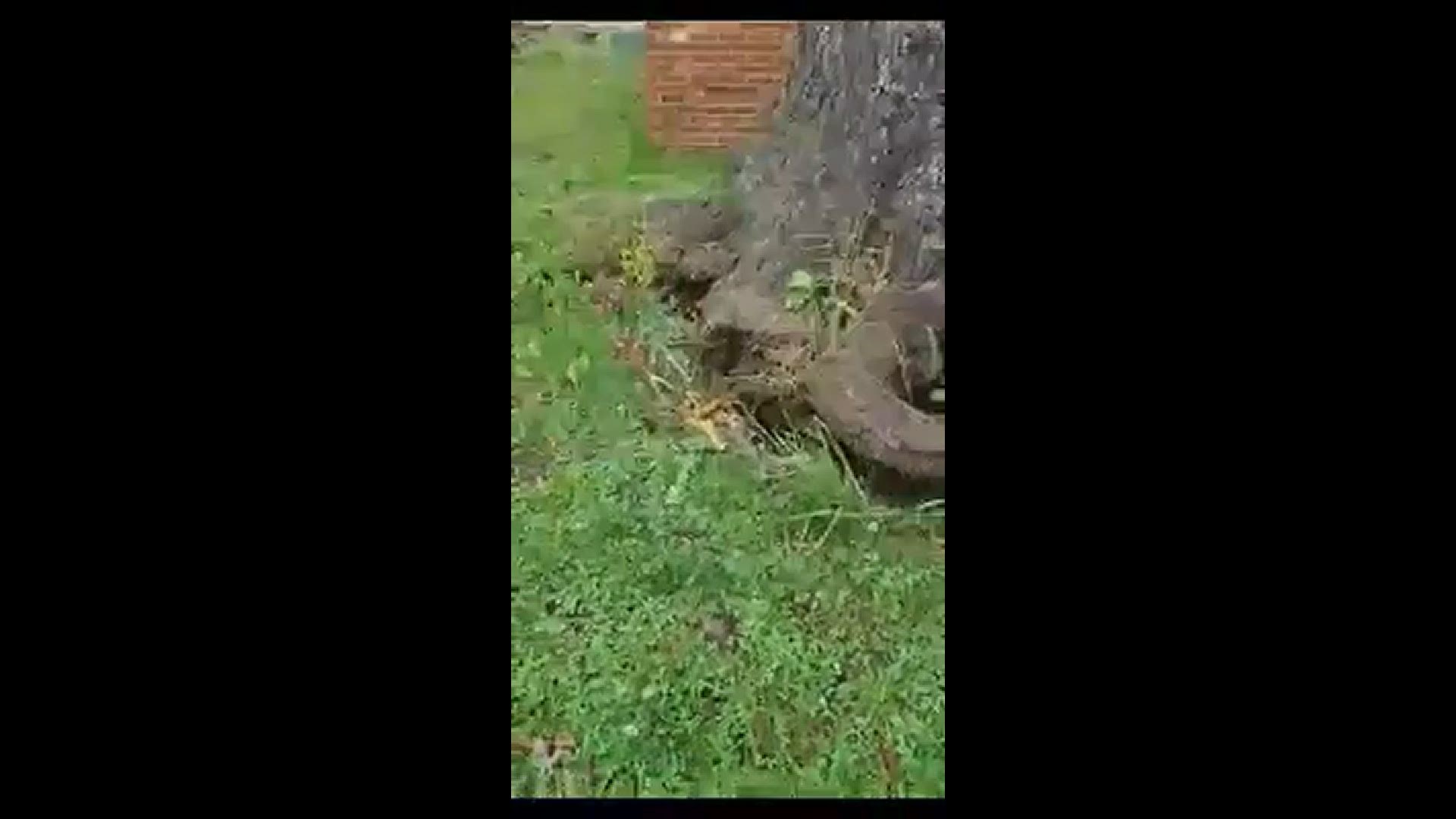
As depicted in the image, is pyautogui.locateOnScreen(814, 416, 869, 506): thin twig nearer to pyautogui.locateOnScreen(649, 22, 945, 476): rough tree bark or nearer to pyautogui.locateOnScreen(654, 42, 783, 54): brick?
pyautogui.locateOnScreen(649, 22, 945, 476): rough tree bark

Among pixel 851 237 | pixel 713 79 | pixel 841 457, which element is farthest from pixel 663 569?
pixel 713 79

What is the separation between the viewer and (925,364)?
2531mm

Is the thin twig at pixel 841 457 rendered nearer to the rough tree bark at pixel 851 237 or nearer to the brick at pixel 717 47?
the rough tree bark at pixel 851 237

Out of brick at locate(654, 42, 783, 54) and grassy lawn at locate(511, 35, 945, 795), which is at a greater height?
brick at locate(654, 42, 783, 54)

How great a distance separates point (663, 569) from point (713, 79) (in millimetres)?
804

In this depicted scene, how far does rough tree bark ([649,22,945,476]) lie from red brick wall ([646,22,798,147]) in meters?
0.03

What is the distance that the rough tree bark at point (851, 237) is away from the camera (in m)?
2.51

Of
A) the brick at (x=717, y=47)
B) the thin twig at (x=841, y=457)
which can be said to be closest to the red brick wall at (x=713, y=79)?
the brick at (x=717, y=47)

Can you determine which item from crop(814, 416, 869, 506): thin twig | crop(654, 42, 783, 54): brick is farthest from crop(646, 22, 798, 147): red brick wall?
crop(814, 416, 869, 506): thin twig

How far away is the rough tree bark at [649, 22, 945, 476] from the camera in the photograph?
8.25ft
